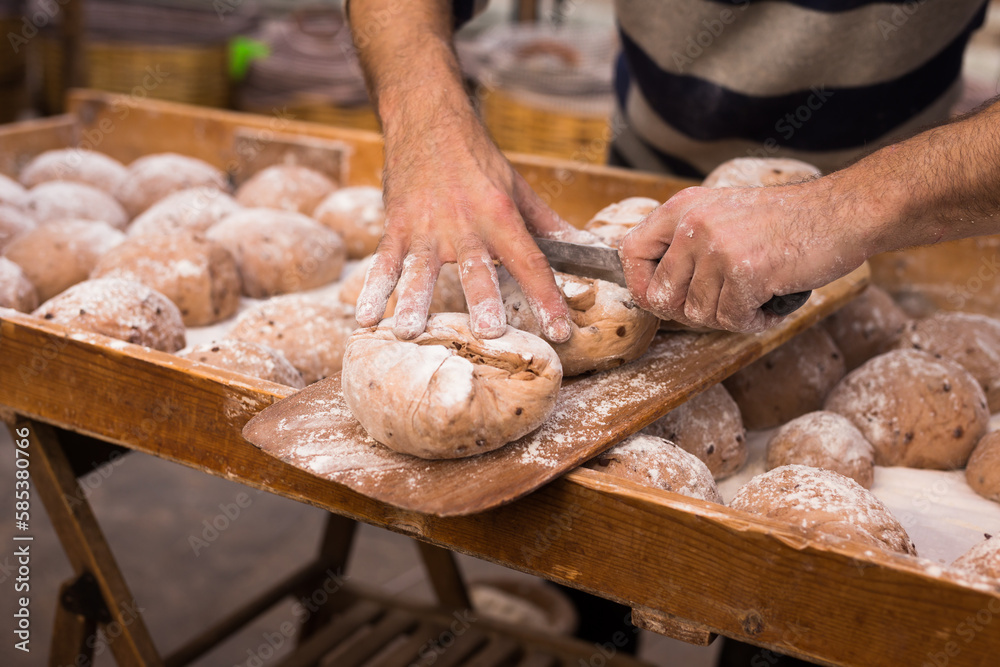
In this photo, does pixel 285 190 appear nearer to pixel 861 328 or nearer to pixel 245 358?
pixel 245 358

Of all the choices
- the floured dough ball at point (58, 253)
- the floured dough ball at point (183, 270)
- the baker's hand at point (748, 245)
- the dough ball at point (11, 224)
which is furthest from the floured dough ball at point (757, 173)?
the dough ball at point (11, 224)

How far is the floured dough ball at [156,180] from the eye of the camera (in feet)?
8.59

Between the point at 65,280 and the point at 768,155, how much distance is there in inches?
76.0

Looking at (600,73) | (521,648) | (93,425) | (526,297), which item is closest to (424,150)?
(526,297)

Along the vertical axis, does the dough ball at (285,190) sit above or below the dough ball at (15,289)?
above

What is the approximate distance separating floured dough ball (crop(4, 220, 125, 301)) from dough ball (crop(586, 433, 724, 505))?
150 centimetres

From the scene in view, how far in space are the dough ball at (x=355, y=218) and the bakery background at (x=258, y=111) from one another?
0.58m

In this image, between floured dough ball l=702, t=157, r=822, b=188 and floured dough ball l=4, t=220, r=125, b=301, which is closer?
floured dough ball l=702, t=157, r=822, b=188

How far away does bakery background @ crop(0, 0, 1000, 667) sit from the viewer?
304 cm

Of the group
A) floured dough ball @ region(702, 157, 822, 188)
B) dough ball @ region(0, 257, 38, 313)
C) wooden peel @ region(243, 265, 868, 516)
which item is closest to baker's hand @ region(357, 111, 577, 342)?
wooden peel @ region(243, 265, 868, 516)

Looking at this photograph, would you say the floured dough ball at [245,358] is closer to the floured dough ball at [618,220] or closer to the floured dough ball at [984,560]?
the floured dough ball at [618,220]

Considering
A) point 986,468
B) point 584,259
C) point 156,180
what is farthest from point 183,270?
point 986,468

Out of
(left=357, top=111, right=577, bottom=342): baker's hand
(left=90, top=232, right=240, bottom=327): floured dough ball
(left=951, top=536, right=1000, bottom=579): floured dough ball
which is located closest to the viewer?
(left=951, top=536, right=1000, bottom=579): floured dough ball

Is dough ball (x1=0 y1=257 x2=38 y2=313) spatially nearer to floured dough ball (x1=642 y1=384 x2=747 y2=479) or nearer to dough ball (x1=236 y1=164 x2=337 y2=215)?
dough ball (x1=236 y1=164 x2=337 y2=215)
